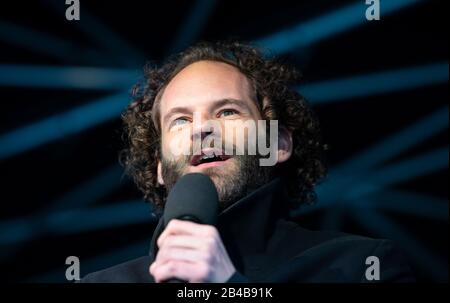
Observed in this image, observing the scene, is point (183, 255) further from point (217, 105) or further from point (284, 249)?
point (217, 105)

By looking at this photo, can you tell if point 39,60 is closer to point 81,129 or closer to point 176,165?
point 81,129

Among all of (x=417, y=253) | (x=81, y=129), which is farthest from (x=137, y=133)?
(x=417, y=253)

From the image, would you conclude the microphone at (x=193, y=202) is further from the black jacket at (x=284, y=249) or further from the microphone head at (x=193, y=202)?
the black jacket at (x=284, y=249)

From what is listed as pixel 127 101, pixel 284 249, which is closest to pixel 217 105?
pixel 284 249

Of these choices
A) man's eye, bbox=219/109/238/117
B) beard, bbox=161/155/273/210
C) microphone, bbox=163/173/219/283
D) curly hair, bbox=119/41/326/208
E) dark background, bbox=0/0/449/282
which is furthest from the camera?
dark background, bbox=0/0/449/282

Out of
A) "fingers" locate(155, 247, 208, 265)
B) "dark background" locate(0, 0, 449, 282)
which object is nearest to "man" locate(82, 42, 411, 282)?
"fingers" locate(155, 247, 208, 265)

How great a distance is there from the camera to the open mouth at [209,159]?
5.63ft

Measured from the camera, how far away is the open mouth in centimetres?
172

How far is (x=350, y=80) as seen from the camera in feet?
9.04

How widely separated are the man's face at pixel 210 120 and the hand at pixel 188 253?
511mm

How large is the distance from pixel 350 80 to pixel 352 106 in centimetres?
16

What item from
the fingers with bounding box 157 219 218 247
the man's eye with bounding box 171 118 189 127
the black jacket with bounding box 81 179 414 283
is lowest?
the fingers with bounding box 157 219 218 247

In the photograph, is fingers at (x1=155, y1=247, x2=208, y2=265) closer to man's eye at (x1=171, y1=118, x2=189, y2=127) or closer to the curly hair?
man's eye at (x1=171, y1=118, x2=189, y2=127)

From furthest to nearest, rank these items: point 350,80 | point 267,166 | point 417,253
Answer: point 417,253 → point 350,80 → point 267,166
